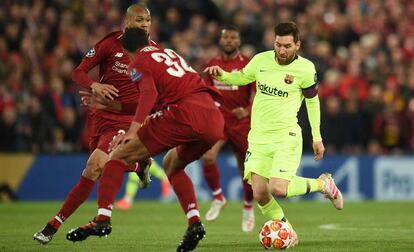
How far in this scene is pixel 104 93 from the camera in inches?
443

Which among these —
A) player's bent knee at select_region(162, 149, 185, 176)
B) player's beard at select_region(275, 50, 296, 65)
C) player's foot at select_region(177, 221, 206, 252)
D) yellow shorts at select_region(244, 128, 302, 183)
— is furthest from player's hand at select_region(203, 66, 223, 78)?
player's foot at select_region(177, 221, 206, 252)

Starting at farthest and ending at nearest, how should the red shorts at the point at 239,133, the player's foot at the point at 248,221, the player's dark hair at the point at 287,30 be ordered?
the red shorts at the point at 239,133 → the player's foot at the point at 248,221 → the player's dark hair at the point at 287,30

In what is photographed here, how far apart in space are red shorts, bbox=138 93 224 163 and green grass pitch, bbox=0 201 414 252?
1220mm

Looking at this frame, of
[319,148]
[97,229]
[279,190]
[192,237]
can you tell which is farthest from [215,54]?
[192,237]

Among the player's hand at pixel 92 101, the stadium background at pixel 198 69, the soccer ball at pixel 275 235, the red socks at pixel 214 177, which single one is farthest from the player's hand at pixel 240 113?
the stadium background at pixel 198 69

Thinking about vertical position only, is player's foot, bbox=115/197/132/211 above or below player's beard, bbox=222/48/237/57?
Answer: below

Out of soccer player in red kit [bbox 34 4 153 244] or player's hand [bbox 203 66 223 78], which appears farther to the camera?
soccer player in red kit [bbox 34 4 153 244]

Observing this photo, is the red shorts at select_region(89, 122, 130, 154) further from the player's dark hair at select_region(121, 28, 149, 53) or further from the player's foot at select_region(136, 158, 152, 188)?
the player's dark hair at select_region(121, 28, 149, 53)

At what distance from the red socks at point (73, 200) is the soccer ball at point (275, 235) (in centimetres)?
213

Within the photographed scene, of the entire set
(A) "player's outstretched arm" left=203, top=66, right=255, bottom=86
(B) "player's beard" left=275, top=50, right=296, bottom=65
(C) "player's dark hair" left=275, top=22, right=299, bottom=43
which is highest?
(C) "player's dark hair" left=275, top=22, right=299, bottom=43

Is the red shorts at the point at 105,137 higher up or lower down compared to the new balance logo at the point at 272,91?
lower down

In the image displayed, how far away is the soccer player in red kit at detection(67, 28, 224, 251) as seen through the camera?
10.0 meters

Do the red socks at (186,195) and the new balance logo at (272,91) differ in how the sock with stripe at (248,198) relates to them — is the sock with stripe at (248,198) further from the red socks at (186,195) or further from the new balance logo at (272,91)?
the red socks at (186,195)

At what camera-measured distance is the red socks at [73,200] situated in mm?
11328
